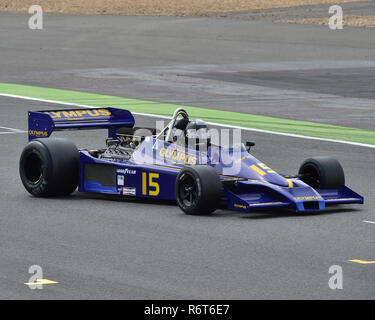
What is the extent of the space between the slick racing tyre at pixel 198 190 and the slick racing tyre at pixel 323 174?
5.37 ft

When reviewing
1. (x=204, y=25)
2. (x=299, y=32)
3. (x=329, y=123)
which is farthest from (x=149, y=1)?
(x=329, y=123)

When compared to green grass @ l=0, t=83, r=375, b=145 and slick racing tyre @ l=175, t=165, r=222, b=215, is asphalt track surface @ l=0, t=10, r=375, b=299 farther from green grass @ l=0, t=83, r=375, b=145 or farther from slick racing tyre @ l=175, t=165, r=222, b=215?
green grass @ l=0, t=83, r=375, b=145

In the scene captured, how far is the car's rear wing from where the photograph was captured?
1532 cm

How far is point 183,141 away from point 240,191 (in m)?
1.20

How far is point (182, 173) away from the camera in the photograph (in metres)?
13.0

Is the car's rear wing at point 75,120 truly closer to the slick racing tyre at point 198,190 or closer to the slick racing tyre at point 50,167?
the slick racing tyre at point 50,167

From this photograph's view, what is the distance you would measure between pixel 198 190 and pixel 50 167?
2.40 m

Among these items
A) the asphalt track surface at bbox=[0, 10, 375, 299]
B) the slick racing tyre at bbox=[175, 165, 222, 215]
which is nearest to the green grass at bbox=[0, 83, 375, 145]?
the asphalt track surface at bbox=[0, 10, 375, 299]

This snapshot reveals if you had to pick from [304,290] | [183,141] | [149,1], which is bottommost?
[304,290]

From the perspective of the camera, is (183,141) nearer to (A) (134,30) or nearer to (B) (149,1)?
(A) (134,30)

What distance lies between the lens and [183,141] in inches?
551

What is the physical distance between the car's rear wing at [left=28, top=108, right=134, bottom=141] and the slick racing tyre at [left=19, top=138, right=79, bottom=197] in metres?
0.87

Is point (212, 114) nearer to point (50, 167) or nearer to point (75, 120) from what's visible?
point (75, 120)

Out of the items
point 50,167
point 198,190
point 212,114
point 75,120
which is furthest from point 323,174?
point 212,114
